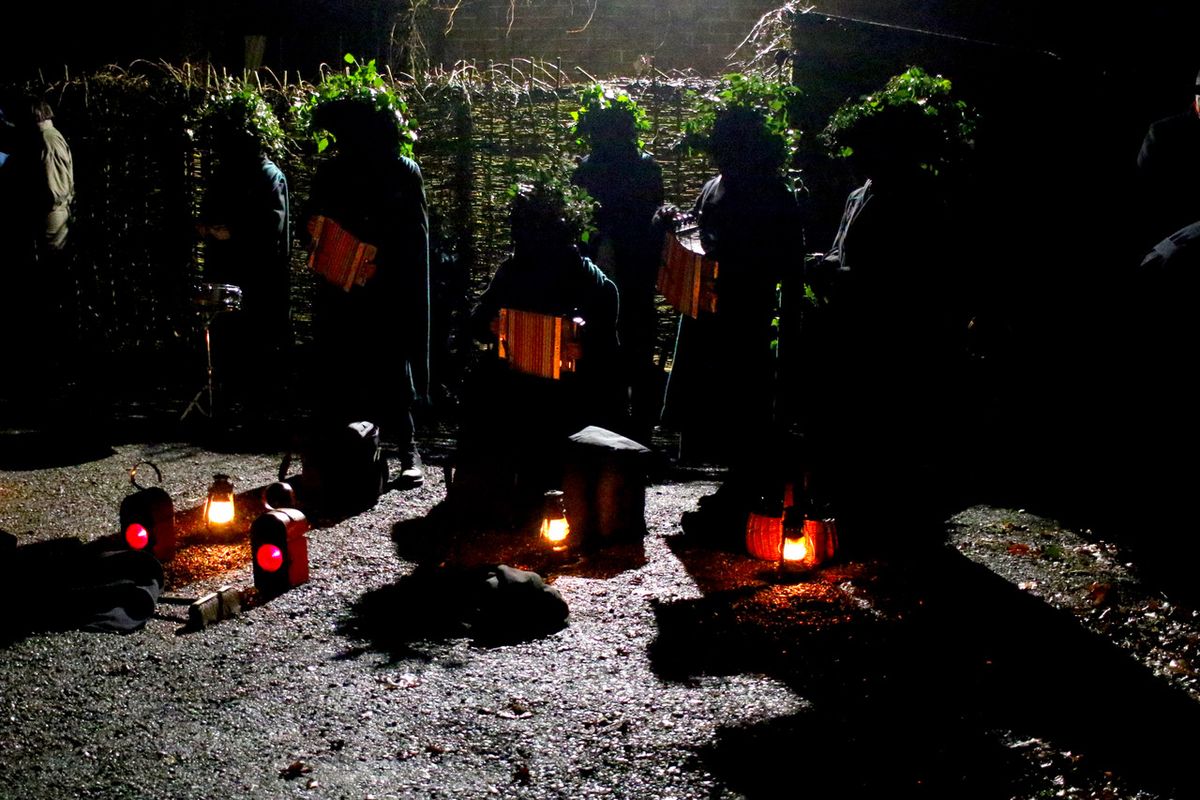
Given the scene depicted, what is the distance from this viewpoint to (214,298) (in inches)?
303

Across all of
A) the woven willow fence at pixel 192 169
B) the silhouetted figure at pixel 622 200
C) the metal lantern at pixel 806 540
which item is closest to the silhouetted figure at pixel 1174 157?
the metal lantern at pixel 806 540

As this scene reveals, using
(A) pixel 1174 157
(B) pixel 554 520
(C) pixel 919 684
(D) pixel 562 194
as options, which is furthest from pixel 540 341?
(A) pixel 1174 157

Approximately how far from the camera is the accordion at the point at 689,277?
659 centimetres

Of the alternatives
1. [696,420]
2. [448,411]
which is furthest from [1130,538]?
[448,411]

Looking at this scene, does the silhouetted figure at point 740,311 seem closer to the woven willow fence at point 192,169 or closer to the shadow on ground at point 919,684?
the shadow on ground at point 919,684

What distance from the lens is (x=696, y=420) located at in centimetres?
701

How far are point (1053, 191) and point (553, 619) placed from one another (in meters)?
5.35

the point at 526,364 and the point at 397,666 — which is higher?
the point at 526,364

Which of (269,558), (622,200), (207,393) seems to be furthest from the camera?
(207,393)

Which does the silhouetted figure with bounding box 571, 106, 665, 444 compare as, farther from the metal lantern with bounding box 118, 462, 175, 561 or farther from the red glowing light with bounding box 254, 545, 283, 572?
the metal lantern with bounding box 118, 462, 175, 561

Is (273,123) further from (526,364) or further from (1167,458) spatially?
(1167,458)

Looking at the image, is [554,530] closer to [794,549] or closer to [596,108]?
[794,549]

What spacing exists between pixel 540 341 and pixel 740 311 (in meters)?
1.34

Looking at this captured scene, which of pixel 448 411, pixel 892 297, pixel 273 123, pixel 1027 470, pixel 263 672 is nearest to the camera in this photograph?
pixel 263 672
